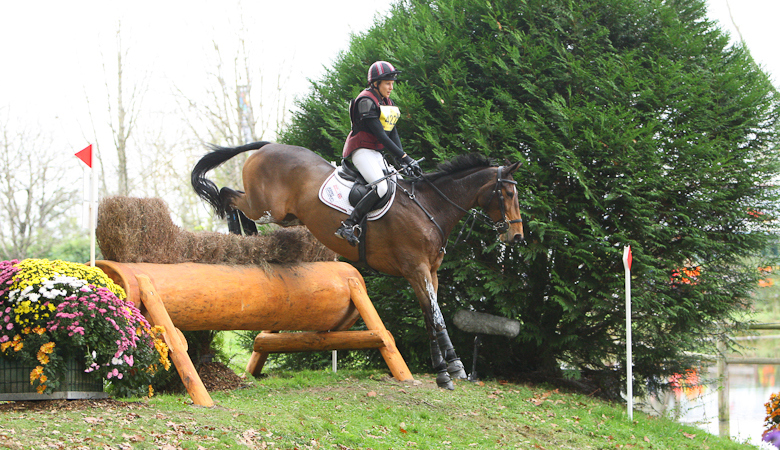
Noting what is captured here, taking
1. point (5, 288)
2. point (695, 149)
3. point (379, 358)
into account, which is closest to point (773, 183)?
point (695, 149)

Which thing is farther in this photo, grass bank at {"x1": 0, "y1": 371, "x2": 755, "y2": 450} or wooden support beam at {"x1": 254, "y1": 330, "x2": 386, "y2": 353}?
wooden support beam at {"x1": 254, "y1": 330, "x2": 386, "y2": 353}

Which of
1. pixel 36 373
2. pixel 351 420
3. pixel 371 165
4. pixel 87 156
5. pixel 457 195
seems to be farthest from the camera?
pixel 457 195

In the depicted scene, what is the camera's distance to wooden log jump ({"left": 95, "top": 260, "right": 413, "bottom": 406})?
223 inches

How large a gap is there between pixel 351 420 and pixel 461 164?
2729mm

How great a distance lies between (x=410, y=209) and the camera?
20.7ft

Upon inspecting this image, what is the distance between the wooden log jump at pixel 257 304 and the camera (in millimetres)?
5672

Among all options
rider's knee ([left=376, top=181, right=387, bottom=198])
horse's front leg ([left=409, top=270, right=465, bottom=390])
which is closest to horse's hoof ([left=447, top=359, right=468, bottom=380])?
horse's front leg ([left=409, top=270, right=465, bottom=390])

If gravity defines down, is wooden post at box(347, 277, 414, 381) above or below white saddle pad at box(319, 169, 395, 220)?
below

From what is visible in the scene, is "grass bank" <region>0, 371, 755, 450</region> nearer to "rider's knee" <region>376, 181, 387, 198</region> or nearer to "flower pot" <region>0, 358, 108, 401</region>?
"flower pot" <region>0, 358, 108, 401</region>

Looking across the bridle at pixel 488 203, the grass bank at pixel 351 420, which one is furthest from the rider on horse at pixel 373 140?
the grass bank at pixel 351 420

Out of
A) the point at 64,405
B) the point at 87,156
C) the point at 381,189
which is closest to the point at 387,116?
the point at 381,189

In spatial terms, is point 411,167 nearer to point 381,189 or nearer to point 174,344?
point 381,189

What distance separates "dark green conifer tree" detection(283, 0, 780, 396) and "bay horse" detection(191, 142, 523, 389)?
119 centimetres

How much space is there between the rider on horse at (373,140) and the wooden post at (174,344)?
5.54 feet
